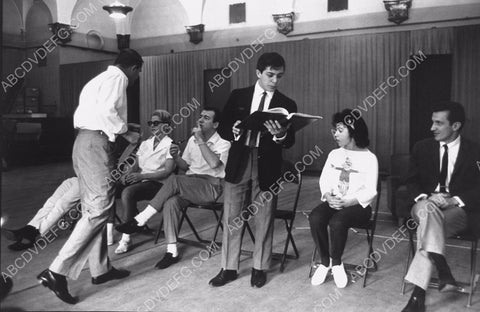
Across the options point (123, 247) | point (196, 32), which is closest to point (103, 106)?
point (123, 247)

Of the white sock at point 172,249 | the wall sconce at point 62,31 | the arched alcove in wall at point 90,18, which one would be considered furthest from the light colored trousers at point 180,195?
the arched alcove in wall at point 90,18

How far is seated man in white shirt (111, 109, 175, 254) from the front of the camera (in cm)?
455

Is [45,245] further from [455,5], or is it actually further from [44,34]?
[44,34]

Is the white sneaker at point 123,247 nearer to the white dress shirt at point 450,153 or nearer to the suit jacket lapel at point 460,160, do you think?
the white dress shirt at point 450,153

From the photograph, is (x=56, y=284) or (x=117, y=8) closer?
(x=56, y=284)

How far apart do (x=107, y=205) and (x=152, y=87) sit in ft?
37.4

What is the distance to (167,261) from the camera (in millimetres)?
3926

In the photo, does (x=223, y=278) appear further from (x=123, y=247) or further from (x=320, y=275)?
(x=123, y=247)

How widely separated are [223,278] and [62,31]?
41.1 feet

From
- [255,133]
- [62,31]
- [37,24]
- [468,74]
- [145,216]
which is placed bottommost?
[145,216]

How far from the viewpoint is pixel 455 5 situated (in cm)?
1030

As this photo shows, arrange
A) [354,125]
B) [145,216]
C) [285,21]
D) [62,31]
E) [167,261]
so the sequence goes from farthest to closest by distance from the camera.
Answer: [62,31] < [285,21] < [145,216] < [167,261] < [354,125]

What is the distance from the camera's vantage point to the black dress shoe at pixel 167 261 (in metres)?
3.88

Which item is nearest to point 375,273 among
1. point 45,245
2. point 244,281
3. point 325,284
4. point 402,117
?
point 325,284
